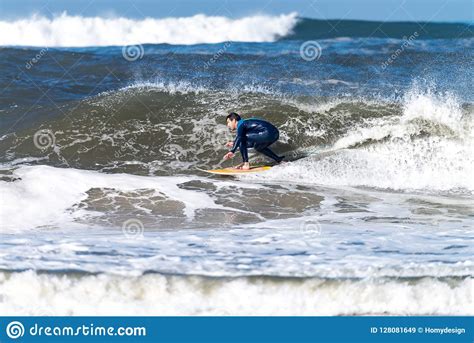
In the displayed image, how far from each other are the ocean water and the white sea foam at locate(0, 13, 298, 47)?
14.2 feet

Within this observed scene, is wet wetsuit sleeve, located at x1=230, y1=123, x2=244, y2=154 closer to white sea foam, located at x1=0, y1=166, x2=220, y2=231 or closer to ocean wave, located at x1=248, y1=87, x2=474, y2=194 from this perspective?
ocean wave, located at x1=248, y1=87, x2=474, y2=194

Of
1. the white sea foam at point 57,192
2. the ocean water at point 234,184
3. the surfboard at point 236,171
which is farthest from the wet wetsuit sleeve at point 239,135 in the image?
the white sea foam at point 57,192

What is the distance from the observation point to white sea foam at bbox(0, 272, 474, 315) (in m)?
6.44

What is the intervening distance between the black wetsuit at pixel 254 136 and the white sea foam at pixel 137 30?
1541 cm

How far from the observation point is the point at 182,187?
11219 mm

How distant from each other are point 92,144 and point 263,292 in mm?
7787

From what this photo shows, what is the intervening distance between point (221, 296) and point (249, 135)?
5.84 m

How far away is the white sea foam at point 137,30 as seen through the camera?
→ 27.3 meters

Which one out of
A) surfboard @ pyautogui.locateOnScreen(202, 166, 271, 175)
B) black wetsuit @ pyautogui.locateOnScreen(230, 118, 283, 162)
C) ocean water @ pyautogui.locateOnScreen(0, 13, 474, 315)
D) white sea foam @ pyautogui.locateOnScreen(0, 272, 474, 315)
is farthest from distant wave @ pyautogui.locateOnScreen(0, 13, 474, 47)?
white sea foam @ pyautogui.locateOnScreen(0, 272, 474, 315)

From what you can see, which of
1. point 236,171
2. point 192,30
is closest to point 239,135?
point 236,171

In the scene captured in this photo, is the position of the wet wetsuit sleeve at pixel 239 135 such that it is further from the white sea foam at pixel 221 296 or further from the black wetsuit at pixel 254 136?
the white sea foam at pixel 221 296

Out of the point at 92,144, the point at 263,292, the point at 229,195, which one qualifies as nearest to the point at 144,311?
the point at 263,292

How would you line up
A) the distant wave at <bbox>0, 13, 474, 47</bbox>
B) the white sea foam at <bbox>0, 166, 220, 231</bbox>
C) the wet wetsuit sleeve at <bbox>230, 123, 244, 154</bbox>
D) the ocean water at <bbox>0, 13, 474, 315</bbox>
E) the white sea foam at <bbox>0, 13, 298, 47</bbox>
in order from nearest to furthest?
the ocean water at <bbox>0, 13, 474, 315</bbox> → the white sea foam at <bbox>0, 166, 220, 231</bbox> → the wet wetsuit sleeve at <bbox>230, 123, 244, 154</bbox> → the white sea foam at <bbox>0, 13, 298, 47</bbox> → the distant wave at <bbox>0, 13, 474, 47</bbox>
